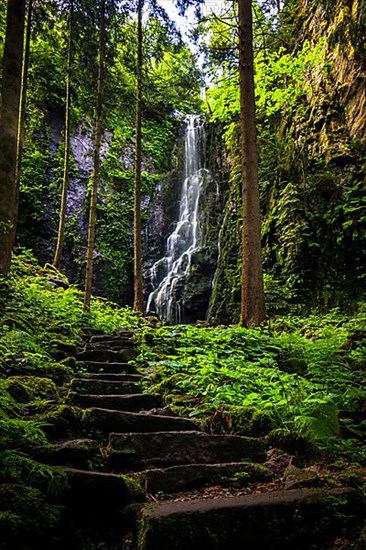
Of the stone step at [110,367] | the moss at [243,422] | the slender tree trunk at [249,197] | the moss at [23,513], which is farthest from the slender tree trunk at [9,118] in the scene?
the moss at [23,513]

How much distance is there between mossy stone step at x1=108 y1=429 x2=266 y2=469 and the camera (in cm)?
317

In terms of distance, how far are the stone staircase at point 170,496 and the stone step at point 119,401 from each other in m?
0.01

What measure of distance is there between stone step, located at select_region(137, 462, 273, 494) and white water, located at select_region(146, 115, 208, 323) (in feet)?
45.1

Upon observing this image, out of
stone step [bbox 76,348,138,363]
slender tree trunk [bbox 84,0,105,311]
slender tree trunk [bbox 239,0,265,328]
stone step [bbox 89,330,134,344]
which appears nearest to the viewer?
stone step [bbox 76,348,138,363]

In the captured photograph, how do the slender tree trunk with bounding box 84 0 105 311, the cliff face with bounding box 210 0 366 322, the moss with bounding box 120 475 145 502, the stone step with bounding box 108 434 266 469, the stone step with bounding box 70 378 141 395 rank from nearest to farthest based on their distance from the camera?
1. the moss with bounding box 120 475 145 502
2. the stone step with bounding box 108 434 266 469
3. the stone step with bounding box 70 378 141 395
4. the cliff face with bounding box 210 0 366 322
5. the slender tree trunk with bounding box 84 0 105 311

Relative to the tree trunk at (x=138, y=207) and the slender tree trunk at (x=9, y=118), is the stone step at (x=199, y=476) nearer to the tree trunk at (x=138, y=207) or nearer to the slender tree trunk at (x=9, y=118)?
the slender tree trunk at (x=9, y=118)

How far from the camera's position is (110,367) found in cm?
582

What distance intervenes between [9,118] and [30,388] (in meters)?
4.38

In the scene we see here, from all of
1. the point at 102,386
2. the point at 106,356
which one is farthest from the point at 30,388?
the point at 106,356

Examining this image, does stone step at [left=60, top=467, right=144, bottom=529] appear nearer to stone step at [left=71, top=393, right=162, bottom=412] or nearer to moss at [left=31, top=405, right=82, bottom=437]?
moss at [left=31, top=405, right=82, bottom=437]

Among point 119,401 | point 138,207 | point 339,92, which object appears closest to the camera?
point 119,401

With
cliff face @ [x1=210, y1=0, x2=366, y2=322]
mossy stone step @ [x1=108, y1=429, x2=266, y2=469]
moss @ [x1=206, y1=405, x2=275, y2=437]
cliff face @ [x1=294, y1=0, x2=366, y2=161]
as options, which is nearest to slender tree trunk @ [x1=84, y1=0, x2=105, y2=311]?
cliff face @ [x1=210, y1=0, x2=366, y2=322]

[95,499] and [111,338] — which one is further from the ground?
[111,338]

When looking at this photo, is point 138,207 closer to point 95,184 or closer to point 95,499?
point 95,184
